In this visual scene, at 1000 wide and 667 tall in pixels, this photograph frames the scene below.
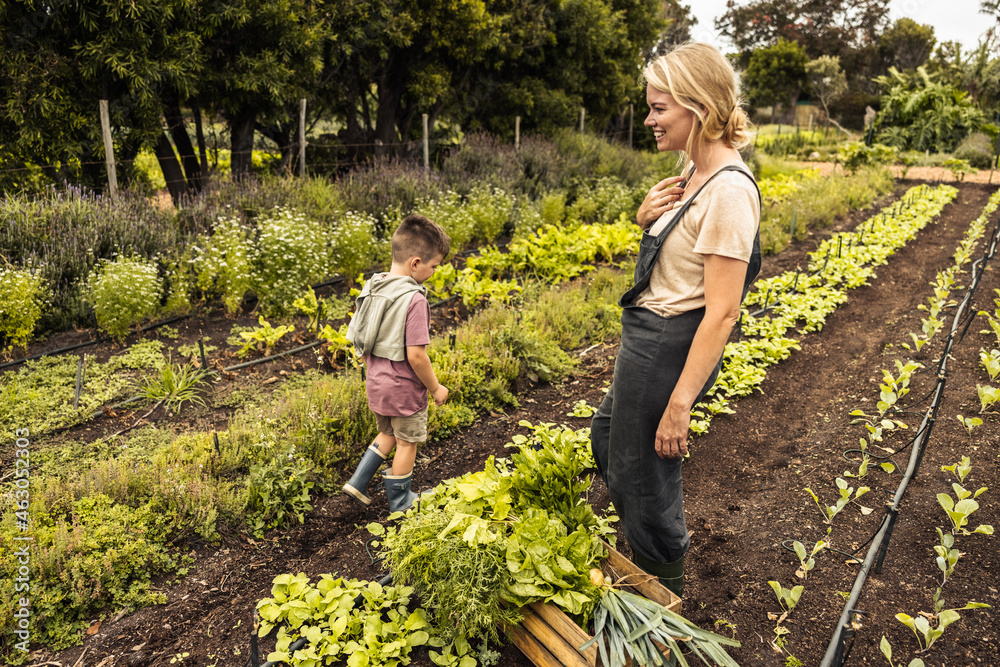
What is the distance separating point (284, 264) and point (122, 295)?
1301mm

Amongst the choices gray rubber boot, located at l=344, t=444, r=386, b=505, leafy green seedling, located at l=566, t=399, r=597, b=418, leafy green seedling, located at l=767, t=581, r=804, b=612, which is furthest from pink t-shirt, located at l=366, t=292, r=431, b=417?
leafy green seedling, located at l=767, t=581, r=804, b=612

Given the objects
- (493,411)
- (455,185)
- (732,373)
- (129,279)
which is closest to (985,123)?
(455,185)

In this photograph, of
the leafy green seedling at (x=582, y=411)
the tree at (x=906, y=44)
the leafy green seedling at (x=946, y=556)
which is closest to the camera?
the leafy green seedling at (x=946, y=556)

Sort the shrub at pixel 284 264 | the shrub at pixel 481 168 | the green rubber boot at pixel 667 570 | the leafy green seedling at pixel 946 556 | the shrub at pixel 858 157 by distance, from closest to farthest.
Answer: the green rubber boot at pixel 667 570
the leafy green seedling at pixel 946 556
the shrub at pixel 284 264
the shrub at pixel 481 168
the shrub at pixel 858 157

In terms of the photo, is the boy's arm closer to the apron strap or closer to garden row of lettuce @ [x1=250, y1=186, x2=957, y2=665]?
garden row of lettuce @ [x1=250, y1=186, x2=957, y2=665]

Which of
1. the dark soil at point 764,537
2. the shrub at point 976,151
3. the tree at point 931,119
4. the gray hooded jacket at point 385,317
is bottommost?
the dark soil at point 764,537

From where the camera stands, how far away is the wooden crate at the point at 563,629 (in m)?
1.89

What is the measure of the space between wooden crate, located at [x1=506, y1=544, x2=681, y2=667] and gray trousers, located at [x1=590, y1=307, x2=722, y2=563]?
0.10 m

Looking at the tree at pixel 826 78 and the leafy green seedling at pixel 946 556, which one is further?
the tree at pixel 826 78

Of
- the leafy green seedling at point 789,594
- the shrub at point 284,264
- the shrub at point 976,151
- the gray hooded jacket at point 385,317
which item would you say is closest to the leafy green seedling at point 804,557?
the leafy green seedling at point 789,594

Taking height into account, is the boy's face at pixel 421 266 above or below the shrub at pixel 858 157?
below

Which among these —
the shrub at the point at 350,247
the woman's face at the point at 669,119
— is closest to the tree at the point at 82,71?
the shrub at the point at 350,247

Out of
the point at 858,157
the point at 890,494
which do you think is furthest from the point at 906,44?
the point at 890,494

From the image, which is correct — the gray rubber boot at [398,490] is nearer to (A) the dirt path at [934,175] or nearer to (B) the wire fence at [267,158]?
(B) the wire fence at [267,158]
